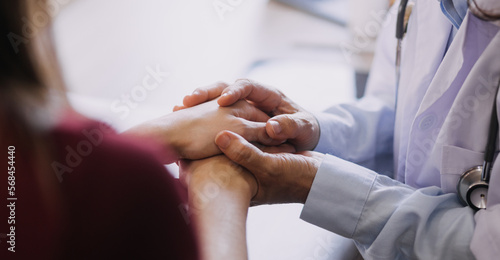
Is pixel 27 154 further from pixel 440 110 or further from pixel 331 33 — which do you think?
pixel 331 33

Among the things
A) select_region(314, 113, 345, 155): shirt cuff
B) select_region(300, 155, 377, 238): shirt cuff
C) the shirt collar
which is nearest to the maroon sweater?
select_region(300, 155, 377, 238): shirt cuff

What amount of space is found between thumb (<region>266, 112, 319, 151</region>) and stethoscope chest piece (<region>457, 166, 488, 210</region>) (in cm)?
26

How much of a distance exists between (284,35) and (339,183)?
0.98 m

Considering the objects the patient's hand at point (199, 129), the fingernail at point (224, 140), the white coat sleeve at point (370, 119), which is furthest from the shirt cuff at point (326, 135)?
the fingernail at point (224, 140)

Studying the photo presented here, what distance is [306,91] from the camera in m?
1.19

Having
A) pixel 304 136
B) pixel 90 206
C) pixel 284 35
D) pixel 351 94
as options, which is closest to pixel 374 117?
pixel 304 136

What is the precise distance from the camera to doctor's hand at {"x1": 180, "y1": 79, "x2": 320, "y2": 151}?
0.71 m

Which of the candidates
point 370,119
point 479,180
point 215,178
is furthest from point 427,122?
point 215,178

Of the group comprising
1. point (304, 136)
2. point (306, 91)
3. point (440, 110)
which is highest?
point (440, 110)

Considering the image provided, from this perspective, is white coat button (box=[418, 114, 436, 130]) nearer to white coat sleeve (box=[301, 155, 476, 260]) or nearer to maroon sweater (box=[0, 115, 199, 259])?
white coat sleeve (box=[301, 155, 476, 260])

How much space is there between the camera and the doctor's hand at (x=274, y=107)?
71 cm

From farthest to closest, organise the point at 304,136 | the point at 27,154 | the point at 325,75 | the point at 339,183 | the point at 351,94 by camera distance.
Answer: the point at 325,75 < the point at 351,94 < the point at 304,136 < the point at 339,183 < the point at 27,154

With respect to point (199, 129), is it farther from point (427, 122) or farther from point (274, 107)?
point (427, 122)

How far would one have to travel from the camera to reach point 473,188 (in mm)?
561
